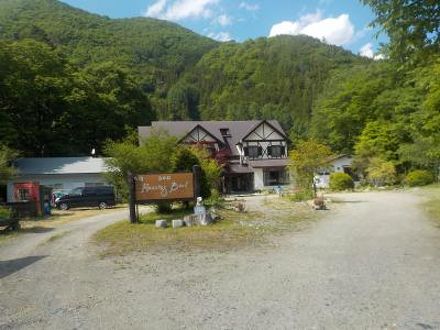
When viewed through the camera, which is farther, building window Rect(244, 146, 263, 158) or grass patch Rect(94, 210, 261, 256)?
building window Rect(244, 146, 263, 158)

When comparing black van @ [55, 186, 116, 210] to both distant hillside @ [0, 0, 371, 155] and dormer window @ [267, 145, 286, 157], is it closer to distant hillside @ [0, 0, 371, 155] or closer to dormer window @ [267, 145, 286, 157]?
distant hillside @ [0, 0, 371, 155]

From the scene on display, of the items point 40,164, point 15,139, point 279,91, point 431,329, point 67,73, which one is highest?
point 279,91

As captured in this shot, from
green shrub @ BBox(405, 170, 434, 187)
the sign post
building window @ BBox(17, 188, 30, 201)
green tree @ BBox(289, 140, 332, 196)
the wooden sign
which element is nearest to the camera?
the sign post

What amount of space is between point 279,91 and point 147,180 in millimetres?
92292

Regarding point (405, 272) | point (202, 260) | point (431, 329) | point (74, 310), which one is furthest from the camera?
point (202, 260)

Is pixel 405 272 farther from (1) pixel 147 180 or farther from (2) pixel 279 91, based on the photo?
(2) pixel 279 91

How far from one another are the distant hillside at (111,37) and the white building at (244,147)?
102ft

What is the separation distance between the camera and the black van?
103ft

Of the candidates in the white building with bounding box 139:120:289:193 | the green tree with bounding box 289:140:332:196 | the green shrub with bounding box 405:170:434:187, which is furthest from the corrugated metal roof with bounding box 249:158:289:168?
the green tree with bounding box 289:140:332:196

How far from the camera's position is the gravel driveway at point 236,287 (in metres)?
6.07

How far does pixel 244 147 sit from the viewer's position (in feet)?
173

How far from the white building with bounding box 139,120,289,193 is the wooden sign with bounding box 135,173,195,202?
2943 centimetres

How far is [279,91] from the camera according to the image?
4240 inches

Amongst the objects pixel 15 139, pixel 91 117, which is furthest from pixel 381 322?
pixel 91 117
